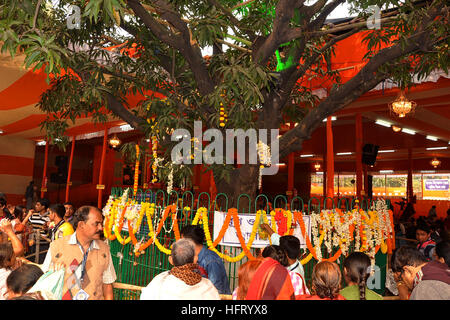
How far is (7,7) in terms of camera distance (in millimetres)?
2631

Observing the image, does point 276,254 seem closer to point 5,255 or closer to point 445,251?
point 445,251

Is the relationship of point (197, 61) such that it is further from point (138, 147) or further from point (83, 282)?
point (83, 282)

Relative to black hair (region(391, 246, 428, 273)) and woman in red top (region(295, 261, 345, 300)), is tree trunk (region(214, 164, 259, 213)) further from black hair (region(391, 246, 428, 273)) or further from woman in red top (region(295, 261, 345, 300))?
woman in red top (region(295, 261, 345, 300))

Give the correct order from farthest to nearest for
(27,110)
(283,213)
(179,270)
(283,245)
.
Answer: (27,110) < (283,213) < (283,245) < (179,270)

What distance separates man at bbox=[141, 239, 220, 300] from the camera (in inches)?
77.7

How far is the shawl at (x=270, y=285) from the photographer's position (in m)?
2.04

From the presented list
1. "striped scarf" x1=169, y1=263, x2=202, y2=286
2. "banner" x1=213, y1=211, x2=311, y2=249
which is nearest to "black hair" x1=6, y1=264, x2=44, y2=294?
"striped scarf" x1=169, y1=263, x2=202, y2=286

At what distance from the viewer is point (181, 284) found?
2.00 m

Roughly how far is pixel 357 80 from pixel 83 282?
11.3 ft

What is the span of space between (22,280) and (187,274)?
90cm

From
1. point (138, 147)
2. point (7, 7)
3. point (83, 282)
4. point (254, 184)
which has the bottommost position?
point (83, 282)

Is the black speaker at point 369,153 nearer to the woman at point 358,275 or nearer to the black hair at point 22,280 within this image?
the woman at point 358,275

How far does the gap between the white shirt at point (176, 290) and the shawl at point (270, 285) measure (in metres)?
0.22
